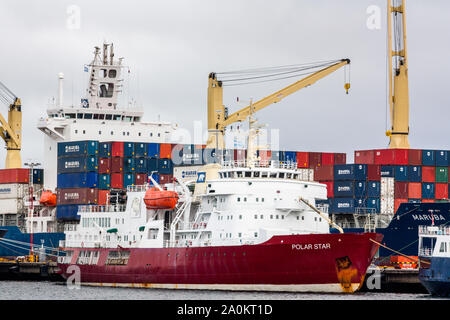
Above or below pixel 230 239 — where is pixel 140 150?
above

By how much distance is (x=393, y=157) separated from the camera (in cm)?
6444

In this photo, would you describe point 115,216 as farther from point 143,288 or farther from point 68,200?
point 68,200

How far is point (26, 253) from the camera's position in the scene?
70.8 meters

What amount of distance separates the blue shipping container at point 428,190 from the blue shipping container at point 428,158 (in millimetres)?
1447

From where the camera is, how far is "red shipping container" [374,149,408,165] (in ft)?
211

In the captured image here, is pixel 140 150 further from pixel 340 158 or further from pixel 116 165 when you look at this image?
pixel 340 158

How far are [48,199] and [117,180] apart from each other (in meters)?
5.33

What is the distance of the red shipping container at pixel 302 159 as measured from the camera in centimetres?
6806

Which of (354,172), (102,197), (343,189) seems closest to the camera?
(354,172)

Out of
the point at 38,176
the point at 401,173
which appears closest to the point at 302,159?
the point at 401,173

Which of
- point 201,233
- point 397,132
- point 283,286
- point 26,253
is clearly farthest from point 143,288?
point 397,132

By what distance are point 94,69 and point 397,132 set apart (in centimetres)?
2464

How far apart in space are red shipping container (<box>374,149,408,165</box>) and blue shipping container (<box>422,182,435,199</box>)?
201cm
